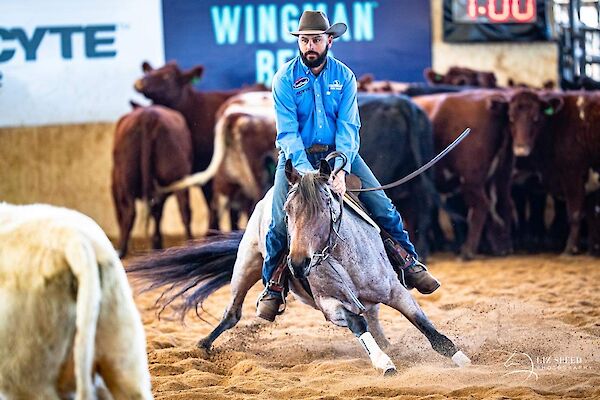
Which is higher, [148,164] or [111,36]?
[111,36]

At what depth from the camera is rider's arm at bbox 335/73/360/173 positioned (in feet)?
17.9

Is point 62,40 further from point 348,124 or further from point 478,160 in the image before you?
point 348,124

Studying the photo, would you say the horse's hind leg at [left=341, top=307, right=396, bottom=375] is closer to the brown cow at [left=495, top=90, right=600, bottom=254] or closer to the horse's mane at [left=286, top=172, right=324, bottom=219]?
the horse's mane at [left=286, top=172, right=324, bottom=219]

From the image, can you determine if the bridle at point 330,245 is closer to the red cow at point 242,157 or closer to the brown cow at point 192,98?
the red cow at point 242,157

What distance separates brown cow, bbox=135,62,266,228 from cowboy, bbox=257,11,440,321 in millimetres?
6858

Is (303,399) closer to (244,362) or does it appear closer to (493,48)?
(244,362)

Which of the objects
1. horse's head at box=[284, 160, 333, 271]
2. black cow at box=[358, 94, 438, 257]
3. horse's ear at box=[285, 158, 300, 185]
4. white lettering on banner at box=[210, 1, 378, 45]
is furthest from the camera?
white lettering on banner at box=[210, 1, 378, 45]

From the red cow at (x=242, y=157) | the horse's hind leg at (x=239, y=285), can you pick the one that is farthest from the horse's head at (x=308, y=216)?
the red cow at (x=242, y=157)

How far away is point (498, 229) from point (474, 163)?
735mm

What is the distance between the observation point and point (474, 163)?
1082 cm

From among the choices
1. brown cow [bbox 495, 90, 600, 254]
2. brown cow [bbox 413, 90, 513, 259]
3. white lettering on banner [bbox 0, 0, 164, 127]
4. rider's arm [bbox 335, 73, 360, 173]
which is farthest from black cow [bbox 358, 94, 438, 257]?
rider's arm [bbox 335, 73, 360, 173]

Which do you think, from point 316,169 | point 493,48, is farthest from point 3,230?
point 493,48

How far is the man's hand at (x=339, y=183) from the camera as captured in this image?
5.29 meters

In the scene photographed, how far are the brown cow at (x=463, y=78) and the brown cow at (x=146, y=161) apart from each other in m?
3.25
